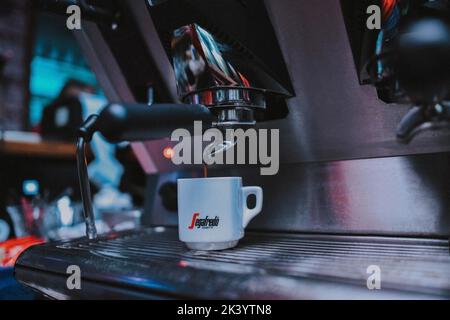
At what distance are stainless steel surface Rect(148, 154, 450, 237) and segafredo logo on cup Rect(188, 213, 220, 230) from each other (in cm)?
17

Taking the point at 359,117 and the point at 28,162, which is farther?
the point at 28,162

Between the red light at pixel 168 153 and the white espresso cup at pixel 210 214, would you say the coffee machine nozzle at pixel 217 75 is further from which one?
the red light at pixel 168 153

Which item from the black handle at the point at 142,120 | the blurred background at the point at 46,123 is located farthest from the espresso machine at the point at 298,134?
the blurred background at the point at 46,123

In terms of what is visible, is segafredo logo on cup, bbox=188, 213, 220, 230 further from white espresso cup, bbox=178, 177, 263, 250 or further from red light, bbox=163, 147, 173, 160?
red light, bbox=163, 147, 173, 160

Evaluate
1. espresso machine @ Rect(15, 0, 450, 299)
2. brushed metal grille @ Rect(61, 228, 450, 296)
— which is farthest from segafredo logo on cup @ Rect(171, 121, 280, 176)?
brushed metal grille @ Rect(61, 228, 450, 296)

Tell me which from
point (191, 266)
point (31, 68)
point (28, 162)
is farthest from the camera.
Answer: point (31, 68)

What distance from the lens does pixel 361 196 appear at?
0.58 m

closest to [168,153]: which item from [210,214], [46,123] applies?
[210,214]

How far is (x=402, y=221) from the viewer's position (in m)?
0.55

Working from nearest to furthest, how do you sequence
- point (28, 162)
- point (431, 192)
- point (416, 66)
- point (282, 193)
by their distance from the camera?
point (416, 66) → point (431, 192) → point (282, 193) → point (28, 162)

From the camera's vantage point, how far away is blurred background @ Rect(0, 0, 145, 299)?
1435mm
